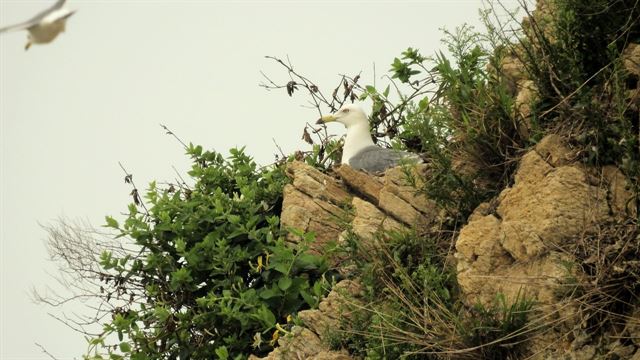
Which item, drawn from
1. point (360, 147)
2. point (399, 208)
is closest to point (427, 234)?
point (399, 208)

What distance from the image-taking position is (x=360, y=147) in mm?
9352

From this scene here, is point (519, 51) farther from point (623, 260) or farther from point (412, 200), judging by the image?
point (623, 260)

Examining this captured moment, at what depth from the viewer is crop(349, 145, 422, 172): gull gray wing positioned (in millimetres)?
8969

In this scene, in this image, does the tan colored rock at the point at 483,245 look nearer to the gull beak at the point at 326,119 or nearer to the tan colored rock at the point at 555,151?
the tan colored rock at the point at 555,151

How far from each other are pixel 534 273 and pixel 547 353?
18.5 inches

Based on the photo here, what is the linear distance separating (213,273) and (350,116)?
7.31 feet

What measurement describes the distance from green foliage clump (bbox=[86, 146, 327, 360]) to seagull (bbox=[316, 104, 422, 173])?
0.67 metres

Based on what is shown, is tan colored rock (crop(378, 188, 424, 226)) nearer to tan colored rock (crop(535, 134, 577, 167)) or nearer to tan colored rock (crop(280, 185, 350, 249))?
tan colored rock (crop(280, 185, 350, 249))

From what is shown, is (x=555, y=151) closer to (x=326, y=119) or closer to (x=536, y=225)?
(x=536, y=225)

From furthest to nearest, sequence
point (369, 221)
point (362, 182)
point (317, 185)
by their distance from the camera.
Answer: point (317, 185) → point (362, 182) → point (369, 221)

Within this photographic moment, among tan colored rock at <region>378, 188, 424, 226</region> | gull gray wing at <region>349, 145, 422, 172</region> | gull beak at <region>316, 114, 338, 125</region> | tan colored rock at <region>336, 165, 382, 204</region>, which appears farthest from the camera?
gull beak at <region>316, 114, 338, 125</region>

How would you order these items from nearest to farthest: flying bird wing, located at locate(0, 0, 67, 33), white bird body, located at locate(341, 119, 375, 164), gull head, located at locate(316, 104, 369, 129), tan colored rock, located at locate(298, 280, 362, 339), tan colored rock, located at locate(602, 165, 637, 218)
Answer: flying bird wing, located at locate(0, 0, 67, 33) < tan colored rock, located at locate(602, 165, 637, 218) < tan colored rock, located at locate(298, 280, 362, 339) < white bird body, located at locate(341, 119, 375, 164) < gull head, located at locate(316, 104, 369, 129)

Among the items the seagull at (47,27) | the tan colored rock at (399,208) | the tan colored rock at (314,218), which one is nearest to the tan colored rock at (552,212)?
the tan colored rock at (399,208)

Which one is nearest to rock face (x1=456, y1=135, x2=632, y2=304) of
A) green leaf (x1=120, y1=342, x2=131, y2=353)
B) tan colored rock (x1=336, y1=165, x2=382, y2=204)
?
tan colored rock (x1=336, y1=165, x2=382, y2=204)
